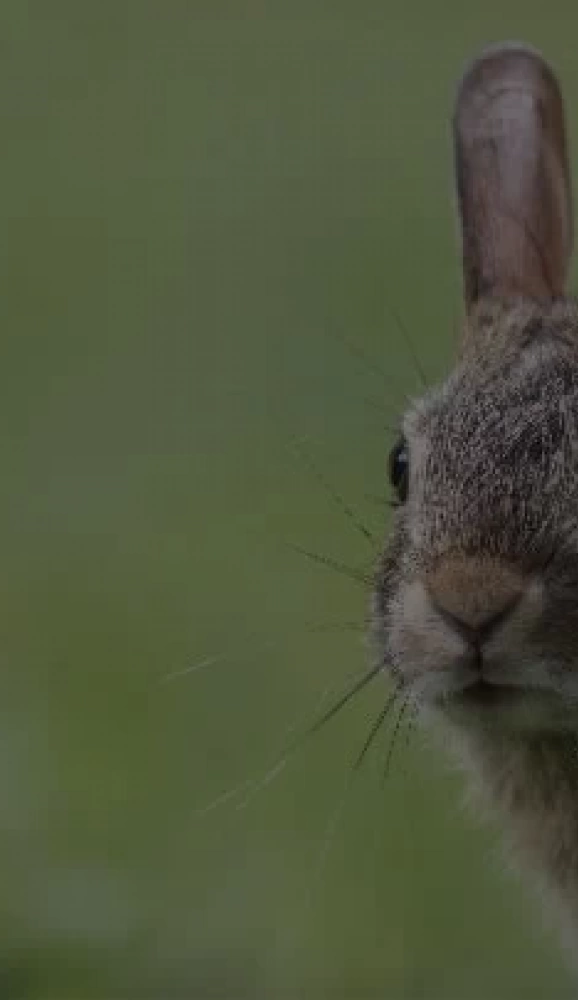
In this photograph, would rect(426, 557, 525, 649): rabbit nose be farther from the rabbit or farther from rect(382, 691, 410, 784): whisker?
rect(382, 691, 410, 784): whisker

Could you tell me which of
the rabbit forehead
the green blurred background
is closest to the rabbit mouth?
the rabbit forehead

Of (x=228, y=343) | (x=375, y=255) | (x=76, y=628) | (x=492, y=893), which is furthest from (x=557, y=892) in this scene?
(x=375, y=255)

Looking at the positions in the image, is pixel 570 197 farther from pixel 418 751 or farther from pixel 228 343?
pixel 228 343

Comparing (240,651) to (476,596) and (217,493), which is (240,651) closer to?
(217,493)

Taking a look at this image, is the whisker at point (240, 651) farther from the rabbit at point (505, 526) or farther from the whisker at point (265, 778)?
the rabbit at point (505, 526)

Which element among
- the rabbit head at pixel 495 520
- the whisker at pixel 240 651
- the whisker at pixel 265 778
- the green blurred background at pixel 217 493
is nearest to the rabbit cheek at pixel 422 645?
the rabbit head at pixel 495 520

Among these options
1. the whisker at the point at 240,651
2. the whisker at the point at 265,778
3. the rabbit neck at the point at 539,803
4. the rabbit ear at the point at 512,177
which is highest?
the rabbit ear at the point at 512,177

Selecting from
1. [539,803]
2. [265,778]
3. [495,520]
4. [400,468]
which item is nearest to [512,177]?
[400,468]
